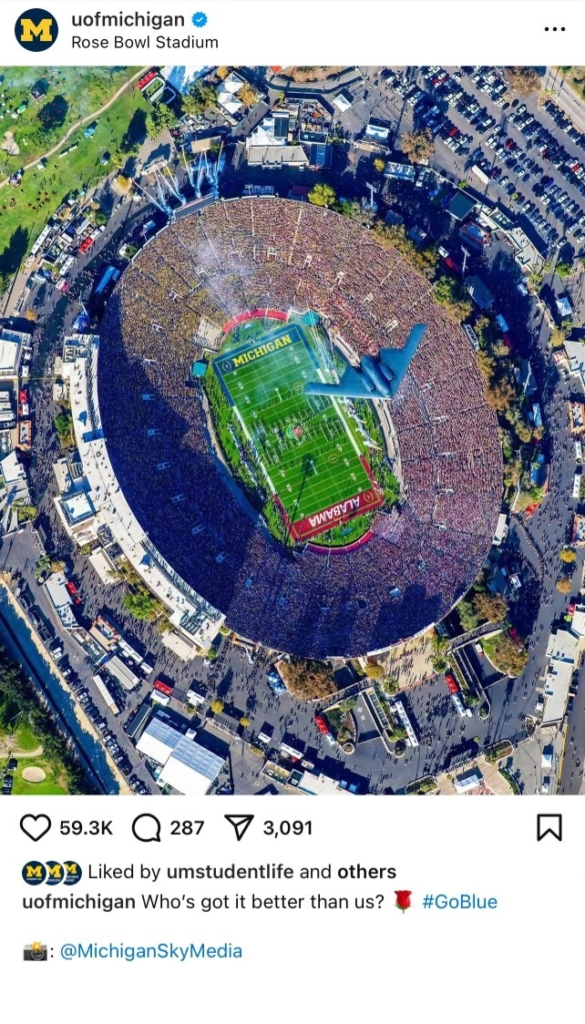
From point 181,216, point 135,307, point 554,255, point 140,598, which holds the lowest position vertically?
point 140,598

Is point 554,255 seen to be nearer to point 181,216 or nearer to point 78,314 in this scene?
point 181,216

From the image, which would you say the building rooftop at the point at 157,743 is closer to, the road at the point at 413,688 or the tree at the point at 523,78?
the road at the point at 413,688

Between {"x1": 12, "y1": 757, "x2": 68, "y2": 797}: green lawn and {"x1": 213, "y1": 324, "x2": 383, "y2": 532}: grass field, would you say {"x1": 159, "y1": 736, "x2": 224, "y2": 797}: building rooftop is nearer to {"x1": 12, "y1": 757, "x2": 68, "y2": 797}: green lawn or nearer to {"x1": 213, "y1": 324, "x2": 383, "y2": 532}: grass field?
{"x1": 12, "y1": 757, "x2": 68, "y2": 797}: green lawn

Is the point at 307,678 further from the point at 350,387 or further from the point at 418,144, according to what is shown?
the point at 418,144

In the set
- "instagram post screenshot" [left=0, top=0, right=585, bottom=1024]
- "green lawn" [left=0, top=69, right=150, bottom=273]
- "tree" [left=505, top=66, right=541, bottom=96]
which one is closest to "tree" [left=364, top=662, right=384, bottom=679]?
"instagram post screenshot" [left=0, top=0, right=585, bottom=1024]

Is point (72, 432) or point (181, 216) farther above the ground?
point (181, 216)
